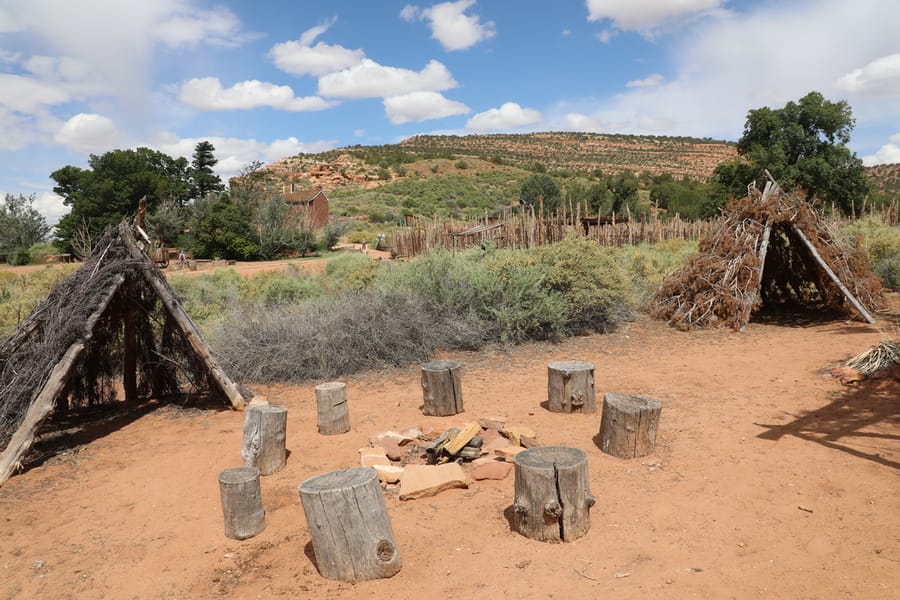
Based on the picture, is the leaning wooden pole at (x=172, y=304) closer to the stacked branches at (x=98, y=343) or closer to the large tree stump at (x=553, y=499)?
the stacked branches at (x=98, y=343)

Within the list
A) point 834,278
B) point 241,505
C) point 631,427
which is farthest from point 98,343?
point 834,278

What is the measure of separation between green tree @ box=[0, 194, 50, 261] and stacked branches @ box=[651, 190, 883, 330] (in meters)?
31.5

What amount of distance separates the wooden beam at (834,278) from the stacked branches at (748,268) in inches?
3.7

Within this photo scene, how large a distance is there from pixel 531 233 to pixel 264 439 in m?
12.5

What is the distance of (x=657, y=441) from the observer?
4.68 metres

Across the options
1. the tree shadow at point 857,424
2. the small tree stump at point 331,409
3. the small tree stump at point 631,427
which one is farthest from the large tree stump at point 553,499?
the small tree stump at point 331,409

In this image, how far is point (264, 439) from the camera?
4438mm

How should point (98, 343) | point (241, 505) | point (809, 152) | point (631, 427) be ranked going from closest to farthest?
point (241, 505) < point (631, 427) < point (98, 343) < point (809, 152)

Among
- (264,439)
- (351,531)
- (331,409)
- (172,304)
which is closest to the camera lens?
(351,531)

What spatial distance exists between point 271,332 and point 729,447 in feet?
18.8

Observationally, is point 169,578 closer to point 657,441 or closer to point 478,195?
point 657,441

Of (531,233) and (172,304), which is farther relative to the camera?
(531,233)

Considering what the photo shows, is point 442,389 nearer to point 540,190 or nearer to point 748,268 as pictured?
point 748,268

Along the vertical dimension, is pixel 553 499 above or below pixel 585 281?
below
